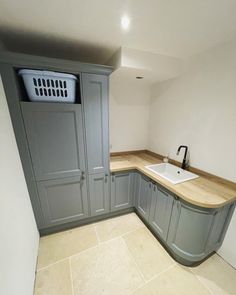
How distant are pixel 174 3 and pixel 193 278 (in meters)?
2.36

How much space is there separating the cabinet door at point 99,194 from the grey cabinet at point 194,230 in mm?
906

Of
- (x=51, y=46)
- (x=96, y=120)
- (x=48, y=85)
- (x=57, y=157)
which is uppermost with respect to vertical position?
(x=51, y=46)

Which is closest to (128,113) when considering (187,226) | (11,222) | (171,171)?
(171,171)

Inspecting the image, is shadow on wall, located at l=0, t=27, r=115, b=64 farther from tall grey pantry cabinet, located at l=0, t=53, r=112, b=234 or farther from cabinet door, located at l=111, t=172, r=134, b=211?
cabinet door, located at l=111, t=172, r=134, b=211

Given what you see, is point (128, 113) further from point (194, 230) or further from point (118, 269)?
point (118, 269)

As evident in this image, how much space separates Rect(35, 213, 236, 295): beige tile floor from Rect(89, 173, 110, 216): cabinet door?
302mm

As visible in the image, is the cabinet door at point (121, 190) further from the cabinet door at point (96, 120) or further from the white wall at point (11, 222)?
the white wall at point (11, 222)

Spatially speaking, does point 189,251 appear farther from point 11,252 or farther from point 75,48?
point 75,48

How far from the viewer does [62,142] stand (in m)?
1.55

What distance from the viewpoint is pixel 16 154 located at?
4.39ft

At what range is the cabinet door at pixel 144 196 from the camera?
5.99 feet

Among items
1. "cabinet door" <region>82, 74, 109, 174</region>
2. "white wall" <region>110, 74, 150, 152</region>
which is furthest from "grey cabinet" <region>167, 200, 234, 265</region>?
"white wall" <region>110, 74, 150, 152</region>

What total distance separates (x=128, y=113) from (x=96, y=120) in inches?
35.3

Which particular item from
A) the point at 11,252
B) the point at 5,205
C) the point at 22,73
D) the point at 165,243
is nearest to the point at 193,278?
the point at 165,243
